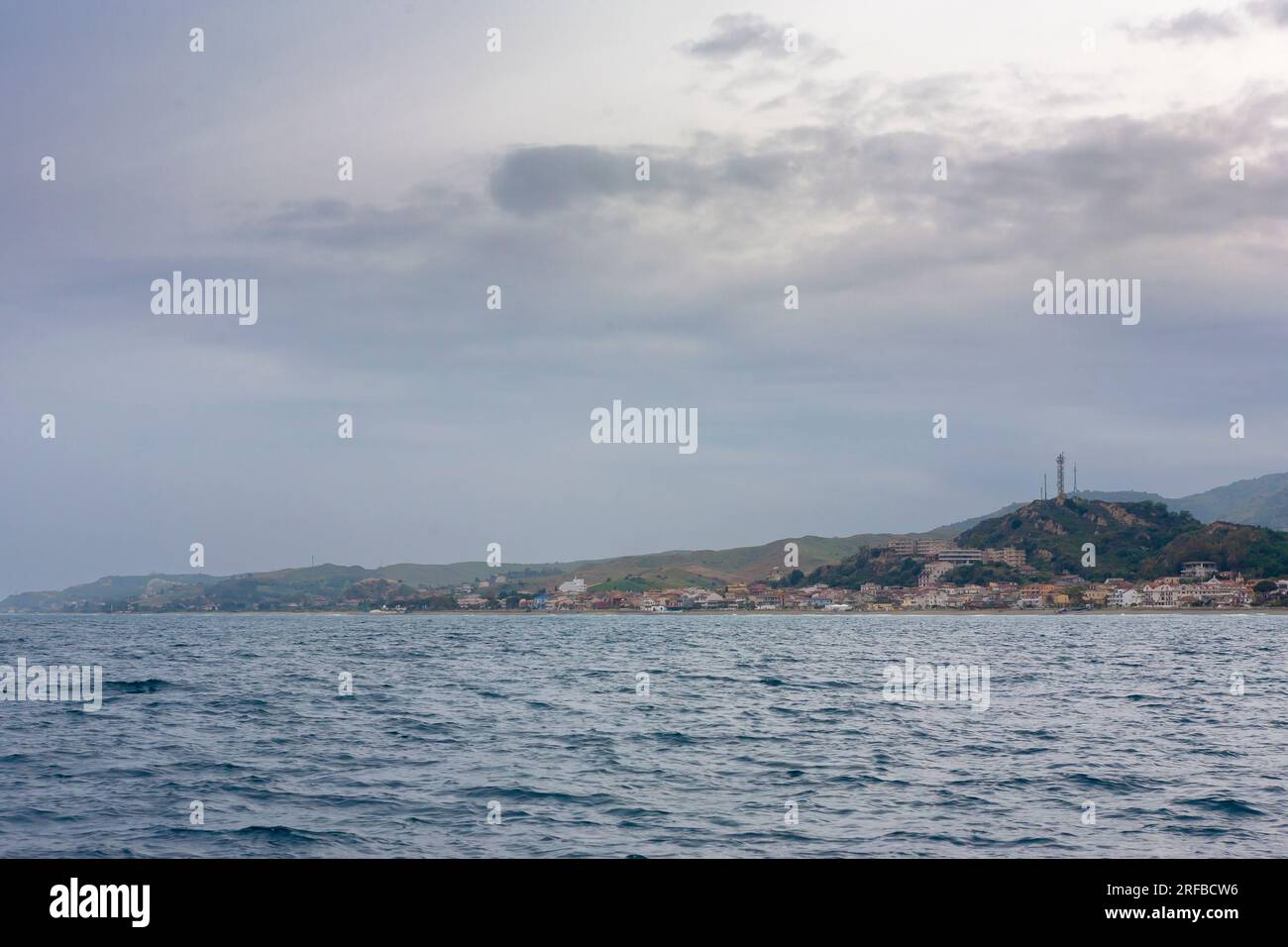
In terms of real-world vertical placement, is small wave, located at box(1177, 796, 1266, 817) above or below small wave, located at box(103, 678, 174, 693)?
above

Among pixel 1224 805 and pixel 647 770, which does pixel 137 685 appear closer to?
pixel 647 770

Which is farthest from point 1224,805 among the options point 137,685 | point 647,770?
point 137,685

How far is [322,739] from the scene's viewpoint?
34281 mm

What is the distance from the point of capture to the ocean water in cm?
2020

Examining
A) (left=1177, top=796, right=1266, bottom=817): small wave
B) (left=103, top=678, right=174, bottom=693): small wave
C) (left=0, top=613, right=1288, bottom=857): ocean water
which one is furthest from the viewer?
(left=103, top=678, right=174, bottom=693): small wave

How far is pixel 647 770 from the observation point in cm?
2817

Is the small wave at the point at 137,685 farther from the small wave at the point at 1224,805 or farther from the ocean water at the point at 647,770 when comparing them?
the small wave at the point at 1224,805

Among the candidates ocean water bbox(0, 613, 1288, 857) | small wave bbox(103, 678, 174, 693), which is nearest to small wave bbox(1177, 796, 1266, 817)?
ocean water bbox(0, 613, 1288, 857)

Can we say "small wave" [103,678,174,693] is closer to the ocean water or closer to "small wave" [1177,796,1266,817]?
the ocean water

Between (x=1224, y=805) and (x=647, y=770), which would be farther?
(x=647, y=770)

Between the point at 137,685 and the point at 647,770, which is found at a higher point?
the point at 647,770

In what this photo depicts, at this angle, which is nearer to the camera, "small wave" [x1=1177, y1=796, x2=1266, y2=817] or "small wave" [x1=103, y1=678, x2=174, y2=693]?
"small wave" [x1=1177, y1=796, x2=1266, y2=817]

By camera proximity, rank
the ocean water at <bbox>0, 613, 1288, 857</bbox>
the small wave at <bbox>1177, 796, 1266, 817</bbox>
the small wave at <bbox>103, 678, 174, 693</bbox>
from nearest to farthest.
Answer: the ocean water at <bbox>0, 613, 1288, 857</bbox> → the small wave at <bbox>1177, 796, 1266, 817</bbox> → the small wave at <bbox>103, 678, 174, 693</bbox>

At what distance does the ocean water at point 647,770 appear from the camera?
2020 centimetres
